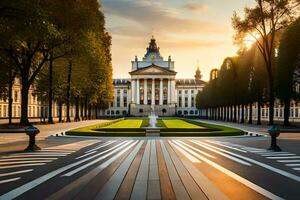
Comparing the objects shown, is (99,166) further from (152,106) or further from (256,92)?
(152,106)

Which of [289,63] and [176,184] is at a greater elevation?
[289,63]

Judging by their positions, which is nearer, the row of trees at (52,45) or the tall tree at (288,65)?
the row of trees at (52,45)

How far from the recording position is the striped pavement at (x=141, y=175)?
1058 centimetres

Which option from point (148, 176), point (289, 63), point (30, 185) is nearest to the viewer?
point (30, 185)

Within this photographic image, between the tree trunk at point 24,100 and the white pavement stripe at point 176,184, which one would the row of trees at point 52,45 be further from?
the white pavement stripe at point 176,184

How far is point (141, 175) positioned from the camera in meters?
13.5

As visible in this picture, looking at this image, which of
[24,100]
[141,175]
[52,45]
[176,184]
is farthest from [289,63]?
[176,184]

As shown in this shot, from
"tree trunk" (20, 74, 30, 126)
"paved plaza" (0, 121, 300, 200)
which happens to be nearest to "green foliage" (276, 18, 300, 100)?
"tree trunk" (20, 74, 30, 126)

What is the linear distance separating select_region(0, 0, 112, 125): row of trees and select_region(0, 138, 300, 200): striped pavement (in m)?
Answer: 6.59

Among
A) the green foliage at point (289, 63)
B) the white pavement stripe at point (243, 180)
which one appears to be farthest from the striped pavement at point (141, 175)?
the green foliage at point (289, 63)

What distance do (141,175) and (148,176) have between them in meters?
0.27

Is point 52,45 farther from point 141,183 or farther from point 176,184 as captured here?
point 176,184

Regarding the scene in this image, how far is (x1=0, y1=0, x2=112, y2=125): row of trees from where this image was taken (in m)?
21.6

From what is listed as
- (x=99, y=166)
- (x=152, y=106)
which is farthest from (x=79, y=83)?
(x=152, y=106)
